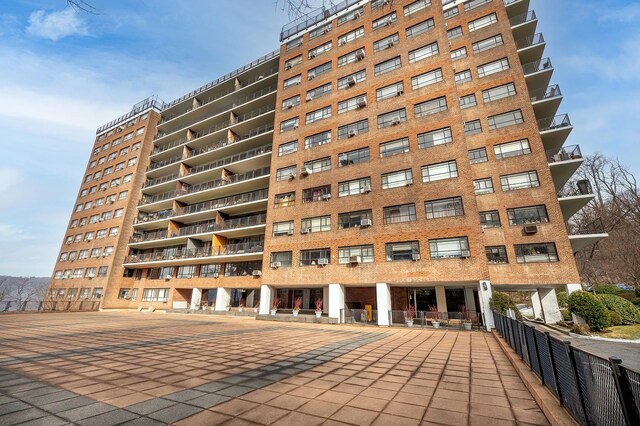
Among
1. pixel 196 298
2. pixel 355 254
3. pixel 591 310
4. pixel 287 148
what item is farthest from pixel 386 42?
pixel 196 298

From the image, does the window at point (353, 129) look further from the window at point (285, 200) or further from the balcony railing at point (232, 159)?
the balcony railing at point (232, 159)

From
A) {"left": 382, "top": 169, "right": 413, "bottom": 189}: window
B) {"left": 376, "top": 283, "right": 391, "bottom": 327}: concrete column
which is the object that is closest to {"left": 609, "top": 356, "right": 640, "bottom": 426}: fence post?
{"left": 376, "top": 283, "right": 391, "bottom": 327}: concrete column

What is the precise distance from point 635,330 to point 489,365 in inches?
569

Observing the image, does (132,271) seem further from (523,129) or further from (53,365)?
(523,129)

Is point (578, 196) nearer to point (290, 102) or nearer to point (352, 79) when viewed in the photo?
point (352, 79)

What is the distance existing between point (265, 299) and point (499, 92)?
28362 millimetres

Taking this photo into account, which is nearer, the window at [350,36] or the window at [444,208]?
the window at [444,208]

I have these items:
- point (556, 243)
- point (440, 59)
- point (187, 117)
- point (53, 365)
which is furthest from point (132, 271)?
point (556, 243)

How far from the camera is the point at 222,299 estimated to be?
1137 inches

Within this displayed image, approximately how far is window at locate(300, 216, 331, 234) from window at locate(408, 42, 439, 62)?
1635 centimetres

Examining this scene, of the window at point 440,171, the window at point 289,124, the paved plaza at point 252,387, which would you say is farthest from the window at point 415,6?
the paved plaza at point 252,387

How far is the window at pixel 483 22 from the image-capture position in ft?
89.2

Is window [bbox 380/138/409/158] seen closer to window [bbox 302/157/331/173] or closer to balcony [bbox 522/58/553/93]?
window [bbox 302/157/331/173]

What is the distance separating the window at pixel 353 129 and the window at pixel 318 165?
2642 mm
